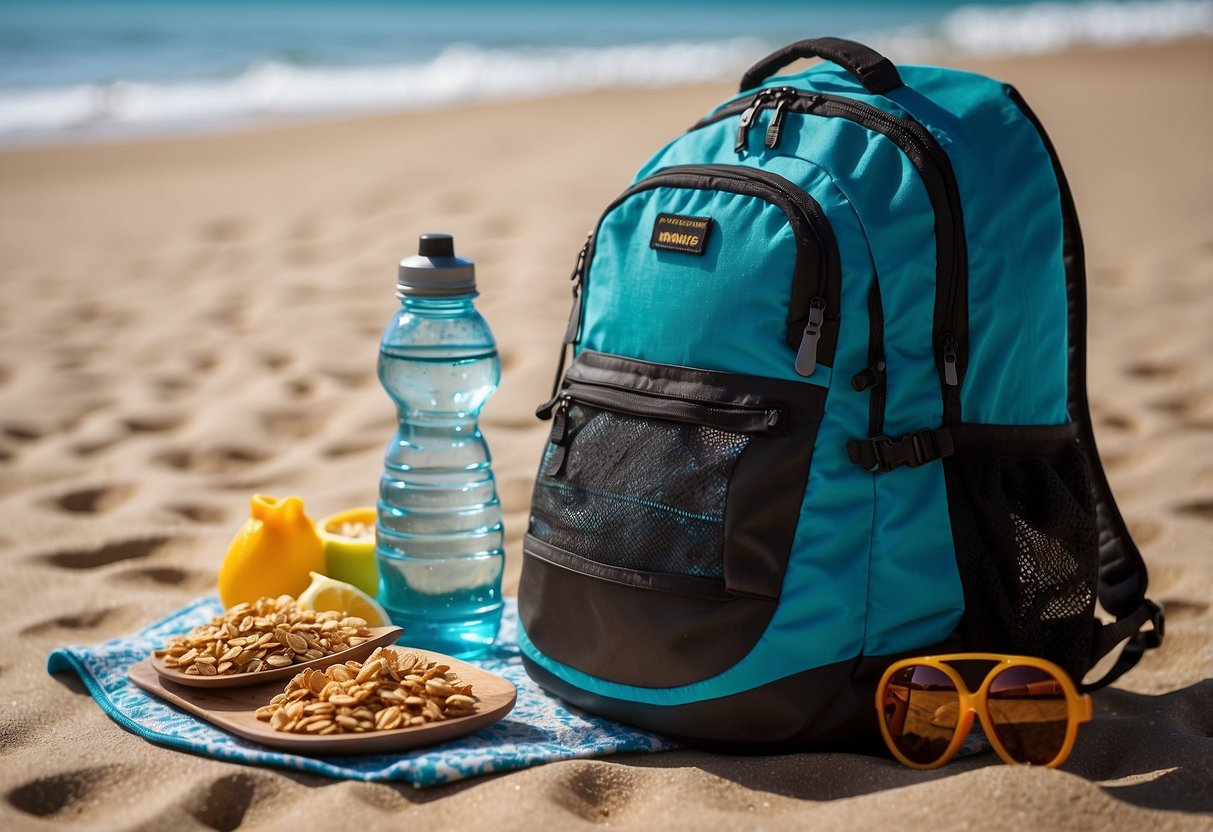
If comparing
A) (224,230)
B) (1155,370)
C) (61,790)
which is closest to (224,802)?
(61,790)

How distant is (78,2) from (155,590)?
2631cm

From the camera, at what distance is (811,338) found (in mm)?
2225

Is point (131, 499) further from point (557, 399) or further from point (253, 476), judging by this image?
→ point (557, 399)

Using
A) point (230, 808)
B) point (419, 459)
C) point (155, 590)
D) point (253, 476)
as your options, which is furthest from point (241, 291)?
point (230, 808)

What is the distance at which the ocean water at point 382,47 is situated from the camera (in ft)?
45.4

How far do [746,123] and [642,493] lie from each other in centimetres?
75

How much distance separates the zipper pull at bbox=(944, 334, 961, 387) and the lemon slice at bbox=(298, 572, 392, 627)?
1267 millimetres

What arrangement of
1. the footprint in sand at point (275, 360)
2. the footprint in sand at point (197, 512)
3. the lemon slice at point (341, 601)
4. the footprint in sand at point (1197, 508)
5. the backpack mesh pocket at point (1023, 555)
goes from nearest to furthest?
the backpack mesh pocket at point (1023, 555) → the lemon slice at point (341, 601) → the footprint in sand at point (1197, 508) → the footprint in sand at point (197, 512) → the footprint in sand at point (275, 360)

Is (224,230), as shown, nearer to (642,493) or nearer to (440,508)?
(440,508)

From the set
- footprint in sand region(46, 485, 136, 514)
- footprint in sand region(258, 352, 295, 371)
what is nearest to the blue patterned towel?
footprint in sand region(46, 485, 136, 514)

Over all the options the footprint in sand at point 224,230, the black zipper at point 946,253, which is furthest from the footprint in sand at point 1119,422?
the footprint in sand at point 224,230

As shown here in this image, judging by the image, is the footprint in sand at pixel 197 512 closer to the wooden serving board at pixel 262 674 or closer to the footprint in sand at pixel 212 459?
the footprint in sand at pixel 212 459

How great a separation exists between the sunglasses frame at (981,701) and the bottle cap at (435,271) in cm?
118

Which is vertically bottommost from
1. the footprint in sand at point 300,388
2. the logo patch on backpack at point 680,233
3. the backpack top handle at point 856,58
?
the footprint in sand at point 300,388
